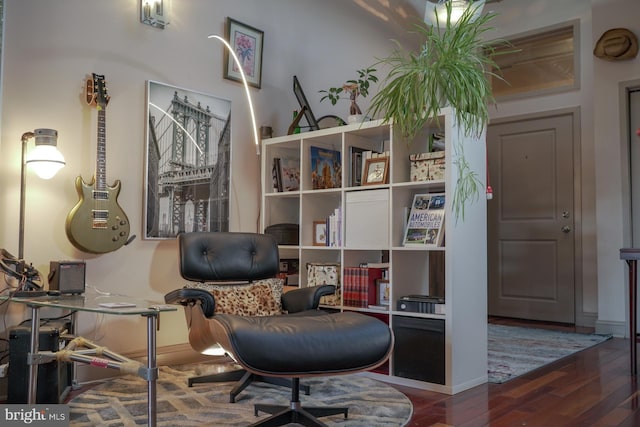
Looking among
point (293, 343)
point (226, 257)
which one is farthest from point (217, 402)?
point (293, 343)

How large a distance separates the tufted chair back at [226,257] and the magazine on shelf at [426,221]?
2.61 feet

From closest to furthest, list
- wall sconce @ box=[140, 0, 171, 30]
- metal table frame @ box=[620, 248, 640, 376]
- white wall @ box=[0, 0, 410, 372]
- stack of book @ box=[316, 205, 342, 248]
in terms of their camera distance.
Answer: white wall @ box=[0, 0, 410, 372]
metal table frame @ box=[620, 248, 640, 376]
wall sconce @ box=[140, 0, 171, 30]
stack of book @ box=[316, 205, 342, 248]

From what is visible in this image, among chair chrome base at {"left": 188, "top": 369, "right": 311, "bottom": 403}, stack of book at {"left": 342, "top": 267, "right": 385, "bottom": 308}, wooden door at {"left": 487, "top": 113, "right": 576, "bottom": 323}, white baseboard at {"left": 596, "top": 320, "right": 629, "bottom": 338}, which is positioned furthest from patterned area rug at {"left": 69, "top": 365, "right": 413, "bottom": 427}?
wooden door at {"left": 487, "top": 113, "right": 576, "bottom": 323}

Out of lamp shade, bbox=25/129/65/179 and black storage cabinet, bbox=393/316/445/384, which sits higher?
lamp shade, bbox=25/129/65/179

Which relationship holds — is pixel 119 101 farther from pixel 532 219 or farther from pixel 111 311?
pixel 532 219

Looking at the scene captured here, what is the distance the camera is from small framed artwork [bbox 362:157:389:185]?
10.8ft

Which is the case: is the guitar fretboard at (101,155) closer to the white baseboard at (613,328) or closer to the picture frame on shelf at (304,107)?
the picture frame on shelf at (304,107)

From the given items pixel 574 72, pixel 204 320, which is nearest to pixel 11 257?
pixel 204 320

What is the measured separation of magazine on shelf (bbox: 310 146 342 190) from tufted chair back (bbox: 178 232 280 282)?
684mm

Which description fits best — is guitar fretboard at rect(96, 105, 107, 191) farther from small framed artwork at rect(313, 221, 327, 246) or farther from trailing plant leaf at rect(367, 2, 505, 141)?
trailing plant leaf at rect(367, 2, 505, 141)

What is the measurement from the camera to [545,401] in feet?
8.92

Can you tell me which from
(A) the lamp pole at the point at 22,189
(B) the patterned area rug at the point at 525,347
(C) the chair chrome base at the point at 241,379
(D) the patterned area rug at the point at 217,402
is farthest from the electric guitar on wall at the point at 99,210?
(B) the patterned area rug at the point at 525,347

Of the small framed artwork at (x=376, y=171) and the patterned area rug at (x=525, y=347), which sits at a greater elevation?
the small framed artwork at (x=376, y=171)

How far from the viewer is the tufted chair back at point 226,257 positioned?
2.91 meters
